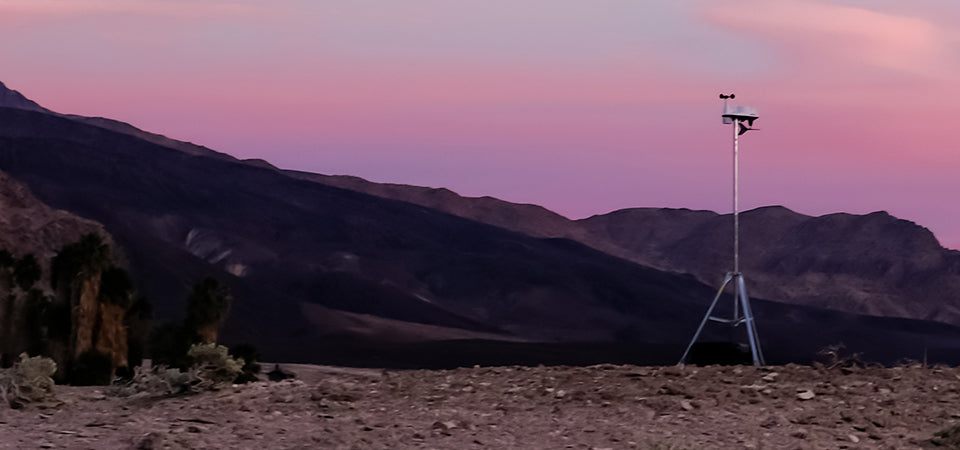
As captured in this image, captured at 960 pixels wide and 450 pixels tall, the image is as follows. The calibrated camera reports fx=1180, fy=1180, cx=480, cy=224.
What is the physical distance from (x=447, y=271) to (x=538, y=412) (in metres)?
147

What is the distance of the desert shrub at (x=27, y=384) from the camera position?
546 inches

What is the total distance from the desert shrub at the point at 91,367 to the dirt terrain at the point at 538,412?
6.02 metres

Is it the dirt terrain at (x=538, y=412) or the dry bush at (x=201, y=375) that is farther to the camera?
the dry bush at (x=201, y=375)

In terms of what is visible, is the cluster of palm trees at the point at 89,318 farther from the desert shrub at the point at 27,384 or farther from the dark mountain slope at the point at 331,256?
the dark mountain slope at the point at 331,256

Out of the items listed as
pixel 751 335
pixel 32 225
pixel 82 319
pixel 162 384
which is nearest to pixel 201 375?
pixel 162 384

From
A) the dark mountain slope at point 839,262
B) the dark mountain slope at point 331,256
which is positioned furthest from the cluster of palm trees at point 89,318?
the dark mountain slope at point 839,262

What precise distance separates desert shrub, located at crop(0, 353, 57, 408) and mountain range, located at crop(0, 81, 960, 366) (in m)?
90.1

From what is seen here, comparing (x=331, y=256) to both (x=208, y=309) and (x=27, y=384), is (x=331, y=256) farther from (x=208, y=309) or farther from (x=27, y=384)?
(x=27, y=384)

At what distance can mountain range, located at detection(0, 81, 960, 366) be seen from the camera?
124m

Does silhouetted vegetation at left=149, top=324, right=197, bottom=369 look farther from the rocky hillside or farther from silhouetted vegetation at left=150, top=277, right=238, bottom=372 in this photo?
the rocky hillside

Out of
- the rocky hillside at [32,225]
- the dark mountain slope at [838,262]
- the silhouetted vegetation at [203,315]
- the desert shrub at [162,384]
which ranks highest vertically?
the dark mountain slope at [838,262]

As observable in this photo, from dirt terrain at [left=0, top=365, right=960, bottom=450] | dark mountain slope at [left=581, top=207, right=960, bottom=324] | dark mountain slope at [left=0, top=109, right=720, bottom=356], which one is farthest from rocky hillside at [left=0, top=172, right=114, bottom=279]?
dark mountain slope at [left=581, top=207, right=960, bottom=324]

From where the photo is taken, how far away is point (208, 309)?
1983 centimetres

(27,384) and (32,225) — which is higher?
(32,225)
